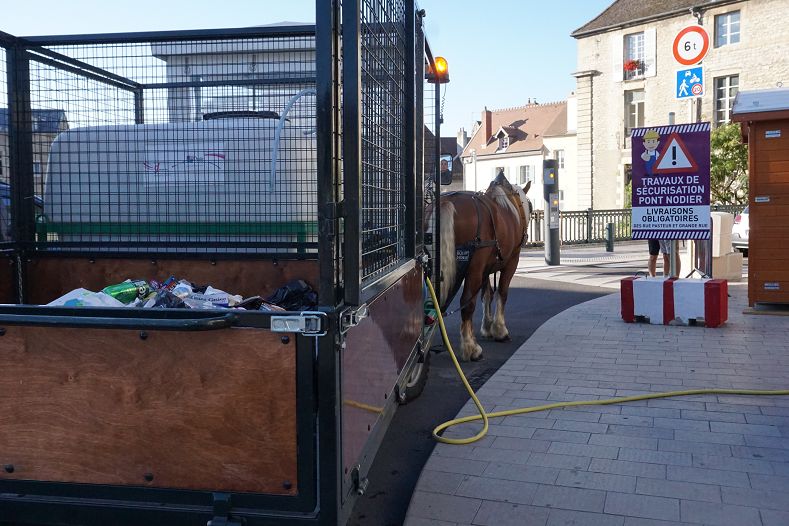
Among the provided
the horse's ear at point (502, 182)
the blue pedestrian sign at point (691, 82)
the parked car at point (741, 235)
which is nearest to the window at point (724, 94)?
the parked car at point (741, 235)

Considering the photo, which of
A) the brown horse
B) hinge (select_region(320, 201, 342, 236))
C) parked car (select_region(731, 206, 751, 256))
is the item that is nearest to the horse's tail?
the brown horse

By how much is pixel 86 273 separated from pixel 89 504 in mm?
2064

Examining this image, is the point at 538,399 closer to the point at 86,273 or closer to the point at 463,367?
the point at 463,367

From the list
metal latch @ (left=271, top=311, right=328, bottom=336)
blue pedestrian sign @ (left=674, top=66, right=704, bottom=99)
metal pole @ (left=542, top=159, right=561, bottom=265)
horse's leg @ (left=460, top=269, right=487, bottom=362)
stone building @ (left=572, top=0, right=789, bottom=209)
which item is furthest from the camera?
stone building @ (left=572, top=0, right=789, bottom=209)

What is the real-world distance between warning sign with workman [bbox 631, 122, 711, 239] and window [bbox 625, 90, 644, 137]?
1375 inches

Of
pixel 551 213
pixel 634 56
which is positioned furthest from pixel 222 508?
pixel 634 56

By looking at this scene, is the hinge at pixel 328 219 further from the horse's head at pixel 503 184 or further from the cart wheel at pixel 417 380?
the horse's head at pixel 503 184

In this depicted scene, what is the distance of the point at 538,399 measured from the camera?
5668 mm

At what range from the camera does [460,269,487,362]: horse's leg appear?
22.6 feet

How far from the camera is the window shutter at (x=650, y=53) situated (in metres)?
41.1

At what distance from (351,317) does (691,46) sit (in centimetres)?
1065

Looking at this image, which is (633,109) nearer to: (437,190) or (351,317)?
(437,190)

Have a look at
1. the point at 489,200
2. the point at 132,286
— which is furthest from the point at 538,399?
the point at 132,286

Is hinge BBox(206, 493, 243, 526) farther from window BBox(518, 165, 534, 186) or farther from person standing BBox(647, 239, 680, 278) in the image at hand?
window BBox(518, 165, 534, 186)
